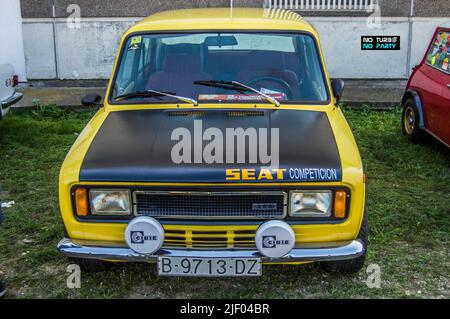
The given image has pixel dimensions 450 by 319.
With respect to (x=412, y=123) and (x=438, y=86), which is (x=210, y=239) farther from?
(x=412, y=123)

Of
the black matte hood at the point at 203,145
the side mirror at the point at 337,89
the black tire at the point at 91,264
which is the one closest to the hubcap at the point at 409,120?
the side mirror at the point at 337,89

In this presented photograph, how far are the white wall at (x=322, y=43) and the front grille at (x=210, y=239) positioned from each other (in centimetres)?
782

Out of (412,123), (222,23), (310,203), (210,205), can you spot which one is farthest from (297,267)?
(412,123)

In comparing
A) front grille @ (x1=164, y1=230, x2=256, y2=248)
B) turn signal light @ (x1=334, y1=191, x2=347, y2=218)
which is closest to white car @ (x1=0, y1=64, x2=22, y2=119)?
front grille @ (x1=164, y1=230, x2=256, y2=248)

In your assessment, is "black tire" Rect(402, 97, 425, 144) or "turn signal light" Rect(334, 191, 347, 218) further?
"black tire" Rect(402, 97, 425, 144)

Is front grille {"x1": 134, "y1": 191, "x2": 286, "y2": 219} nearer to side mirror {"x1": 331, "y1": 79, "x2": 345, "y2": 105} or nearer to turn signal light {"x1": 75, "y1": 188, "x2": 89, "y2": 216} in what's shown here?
turn signal light {"x1": 75, "y1": 188, "x2": 89, "y2": 216}

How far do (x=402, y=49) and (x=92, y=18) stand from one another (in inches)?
234

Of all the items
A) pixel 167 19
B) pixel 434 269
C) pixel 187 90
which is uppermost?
pixel 167 19

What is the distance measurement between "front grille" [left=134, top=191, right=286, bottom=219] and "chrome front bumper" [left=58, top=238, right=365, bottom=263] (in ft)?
0.73

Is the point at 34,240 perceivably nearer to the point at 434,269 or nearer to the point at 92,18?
the point at 434,269

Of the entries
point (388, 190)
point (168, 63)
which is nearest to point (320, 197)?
point (168, 63)

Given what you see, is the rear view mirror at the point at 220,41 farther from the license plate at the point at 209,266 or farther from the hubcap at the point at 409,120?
the hubcap at the point at 409,120

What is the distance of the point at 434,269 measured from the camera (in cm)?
423

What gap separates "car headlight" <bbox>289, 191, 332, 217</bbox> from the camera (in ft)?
11.2
